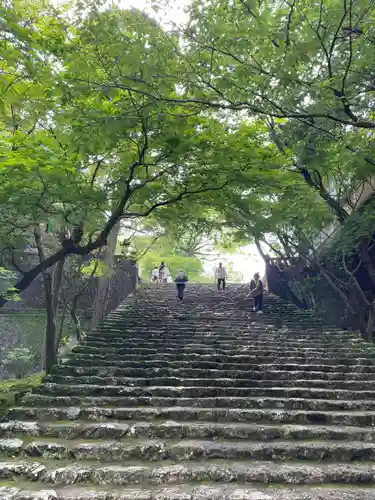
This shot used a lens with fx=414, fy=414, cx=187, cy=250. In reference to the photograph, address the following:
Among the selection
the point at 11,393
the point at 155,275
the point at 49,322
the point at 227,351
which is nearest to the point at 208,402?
the point at 227,351

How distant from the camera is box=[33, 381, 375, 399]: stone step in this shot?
6.57m

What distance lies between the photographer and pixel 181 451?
4953mm

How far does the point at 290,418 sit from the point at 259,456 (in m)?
1.07

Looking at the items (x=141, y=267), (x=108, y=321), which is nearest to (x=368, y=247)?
(x=108, y=321)

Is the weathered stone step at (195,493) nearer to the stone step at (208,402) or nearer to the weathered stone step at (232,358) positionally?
the stone step at (208,402)

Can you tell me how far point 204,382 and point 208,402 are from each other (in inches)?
30.0

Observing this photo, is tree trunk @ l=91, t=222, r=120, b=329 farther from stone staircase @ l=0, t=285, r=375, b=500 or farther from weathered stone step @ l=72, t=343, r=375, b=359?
weathered stone step @ l=72, t=343, r=375, b=359

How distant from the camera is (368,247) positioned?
1320cm

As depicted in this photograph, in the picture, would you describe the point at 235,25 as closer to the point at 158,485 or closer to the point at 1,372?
the point at 158,485

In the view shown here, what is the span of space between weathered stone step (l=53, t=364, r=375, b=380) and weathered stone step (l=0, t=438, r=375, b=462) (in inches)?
87.0

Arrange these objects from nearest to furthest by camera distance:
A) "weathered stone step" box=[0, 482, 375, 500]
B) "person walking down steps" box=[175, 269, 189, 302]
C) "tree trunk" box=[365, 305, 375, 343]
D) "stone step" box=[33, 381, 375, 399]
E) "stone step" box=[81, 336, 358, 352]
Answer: "weathered stone step" box=[0, 482, 375, 500], "stone step" box=[33, 381, 375, 399], "stone step" box=[81, 336, 358, 352], "tree trunk" box=[365, 305, 375, 343], "person walking down steps" box=[175, 269, 189, 302]

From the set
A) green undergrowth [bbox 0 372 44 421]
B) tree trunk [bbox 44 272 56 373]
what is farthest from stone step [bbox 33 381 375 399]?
tree trunk [bbox 44 272 56 373]

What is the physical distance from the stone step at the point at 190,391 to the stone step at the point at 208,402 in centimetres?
20

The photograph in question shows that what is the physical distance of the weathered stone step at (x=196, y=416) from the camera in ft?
19.1
